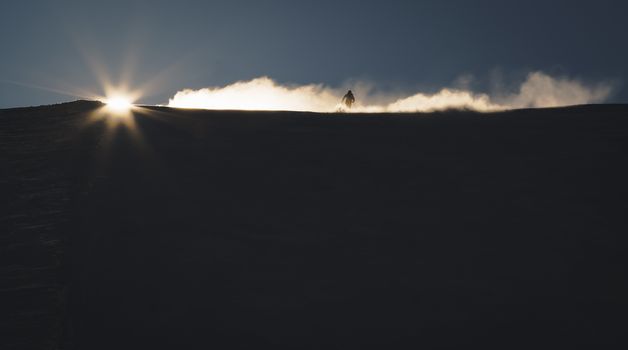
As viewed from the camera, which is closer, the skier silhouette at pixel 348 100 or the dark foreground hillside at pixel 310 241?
the dark foreground hillside at pixel 310 241

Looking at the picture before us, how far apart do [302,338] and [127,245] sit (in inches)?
88.9

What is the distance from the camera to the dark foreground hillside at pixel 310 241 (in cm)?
399

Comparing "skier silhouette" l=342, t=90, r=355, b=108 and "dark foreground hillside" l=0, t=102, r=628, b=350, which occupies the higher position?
"skier silhouette" l=342, t=90, r=355, b=108

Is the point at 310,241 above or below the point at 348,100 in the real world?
below

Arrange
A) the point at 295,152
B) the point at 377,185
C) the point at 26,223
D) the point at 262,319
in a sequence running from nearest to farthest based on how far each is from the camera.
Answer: the point at 262,319, the point at 26,223, the point at 377,185, the point at 295,152

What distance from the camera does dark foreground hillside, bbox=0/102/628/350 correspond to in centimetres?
399

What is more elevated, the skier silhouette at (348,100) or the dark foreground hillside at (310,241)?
the skier silhouette at (348,100)

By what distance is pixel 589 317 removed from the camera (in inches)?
162

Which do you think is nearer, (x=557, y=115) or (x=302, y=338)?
(x=302, y=338)

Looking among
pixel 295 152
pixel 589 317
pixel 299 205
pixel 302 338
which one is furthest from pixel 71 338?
pixel 295 152

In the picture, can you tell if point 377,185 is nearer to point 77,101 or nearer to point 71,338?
point 71,338

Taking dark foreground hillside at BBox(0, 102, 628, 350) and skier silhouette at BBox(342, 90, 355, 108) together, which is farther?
skier silhouette at BBox(342, 90, 355, 108)

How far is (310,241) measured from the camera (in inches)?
208

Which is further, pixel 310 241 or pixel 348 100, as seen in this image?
pixel 348 100
